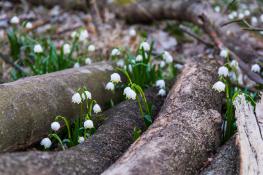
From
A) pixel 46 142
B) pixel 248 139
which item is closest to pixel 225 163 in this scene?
pixel 248 139

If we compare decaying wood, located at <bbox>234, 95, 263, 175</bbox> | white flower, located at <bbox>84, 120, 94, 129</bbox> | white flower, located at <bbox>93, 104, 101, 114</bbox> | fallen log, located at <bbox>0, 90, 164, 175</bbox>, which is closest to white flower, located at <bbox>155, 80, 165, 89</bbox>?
fallen log, located at <bbox>0, 90, 164, 175</bbox>

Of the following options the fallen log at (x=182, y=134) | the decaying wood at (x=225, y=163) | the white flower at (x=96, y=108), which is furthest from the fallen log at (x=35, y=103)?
the decaying wood at (x=225, y=163)

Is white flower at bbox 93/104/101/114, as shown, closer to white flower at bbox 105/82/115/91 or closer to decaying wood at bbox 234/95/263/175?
white flower at bbox 105/82/115/91

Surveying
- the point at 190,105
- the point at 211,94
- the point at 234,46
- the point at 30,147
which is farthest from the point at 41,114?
the point at 234,46

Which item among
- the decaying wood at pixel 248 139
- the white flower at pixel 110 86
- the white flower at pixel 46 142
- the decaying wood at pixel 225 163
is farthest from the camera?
the white flower at pixel 110 86

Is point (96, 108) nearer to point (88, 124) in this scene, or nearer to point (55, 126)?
point (88, 124)

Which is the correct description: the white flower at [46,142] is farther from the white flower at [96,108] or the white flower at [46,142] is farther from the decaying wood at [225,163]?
the decaying wood at [225,163]

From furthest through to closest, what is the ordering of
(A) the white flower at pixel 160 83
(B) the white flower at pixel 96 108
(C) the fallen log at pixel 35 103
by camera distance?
1. (A) the white flower at pixel 160 83
2. (B) the white flower at pixel 96 108
3. (C) the fallen log at pixel 35 103
